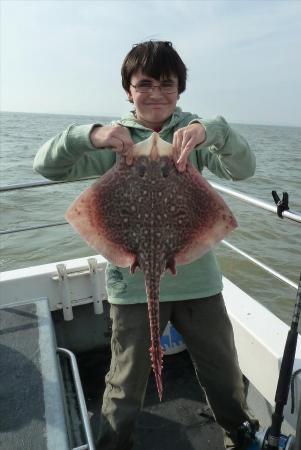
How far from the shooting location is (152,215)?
6.02ft

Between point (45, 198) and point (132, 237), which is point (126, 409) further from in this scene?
point (45, 198)

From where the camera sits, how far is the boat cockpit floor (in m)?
3.04

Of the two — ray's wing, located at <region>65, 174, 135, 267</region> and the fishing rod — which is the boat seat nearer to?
ray's wing, located at <region>65, 174, 135, 267</region>

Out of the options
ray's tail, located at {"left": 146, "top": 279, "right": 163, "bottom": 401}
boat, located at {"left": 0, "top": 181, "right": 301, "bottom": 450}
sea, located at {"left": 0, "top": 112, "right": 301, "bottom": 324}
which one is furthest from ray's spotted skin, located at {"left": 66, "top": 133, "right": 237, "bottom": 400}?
sea, located at {"left": 0, "top": 112, "right": 301, "bottom": 324}

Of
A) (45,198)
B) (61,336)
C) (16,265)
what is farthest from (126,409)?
(45,198)

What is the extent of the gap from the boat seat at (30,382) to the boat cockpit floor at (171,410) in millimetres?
1066

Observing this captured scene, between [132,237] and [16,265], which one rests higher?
[132,237]

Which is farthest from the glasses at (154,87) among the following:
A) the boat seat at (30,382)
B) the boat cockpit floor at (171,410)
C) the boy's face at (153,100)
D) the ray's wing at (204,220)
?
the boat cockpit floor at (171,410)

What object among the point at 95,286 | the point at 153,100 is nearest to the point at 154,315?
the point at 153,100

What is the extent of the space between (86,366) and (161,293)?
6.23 feet

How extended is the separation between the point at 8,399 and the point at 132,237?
1183 mm

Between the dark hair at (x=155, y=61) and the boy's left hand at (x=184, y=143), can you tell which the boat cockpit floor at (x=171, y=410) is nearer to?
the boy's left hand at (x=184, y=143)

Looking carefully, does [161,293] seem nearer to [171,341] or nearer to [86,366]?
[171,341]

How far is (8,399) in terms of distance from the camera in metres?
2.21
